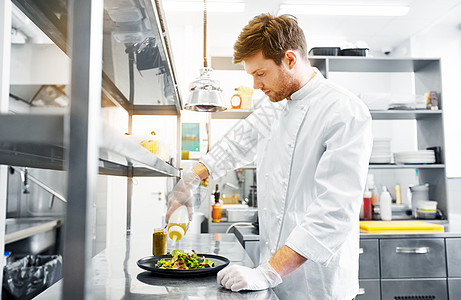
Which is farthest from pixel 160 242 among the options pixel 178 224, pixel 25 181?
pixel 25 181

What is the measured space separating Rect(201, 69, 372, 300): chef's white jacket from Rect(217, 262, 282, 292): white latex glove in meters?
0.11

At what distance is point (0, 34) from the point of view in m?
1.11

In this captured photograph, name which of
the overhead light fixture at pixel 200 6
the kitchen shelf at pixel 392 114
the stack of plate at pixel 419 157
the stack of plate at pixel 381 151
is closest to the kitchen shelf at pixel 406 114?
the kitchen shelf at pixel 392 114

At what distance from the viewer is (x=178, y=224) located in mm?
1476

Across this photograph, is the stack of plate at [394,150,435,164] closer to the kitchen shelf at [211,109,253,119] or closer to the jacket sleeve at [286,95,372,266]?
the kitchen shelf at [211,109,253,119]

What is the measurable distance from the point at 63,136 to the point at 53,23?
0.62 metres

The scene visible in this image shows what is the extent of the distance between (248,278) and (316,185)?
417mm

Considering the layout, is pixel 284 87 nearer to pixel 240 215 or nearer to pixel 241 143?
pixel 241 143

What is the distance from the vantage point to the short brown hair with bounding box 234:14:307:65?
1.43 m

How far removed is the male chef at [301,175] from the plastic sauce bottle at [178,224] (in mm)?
104

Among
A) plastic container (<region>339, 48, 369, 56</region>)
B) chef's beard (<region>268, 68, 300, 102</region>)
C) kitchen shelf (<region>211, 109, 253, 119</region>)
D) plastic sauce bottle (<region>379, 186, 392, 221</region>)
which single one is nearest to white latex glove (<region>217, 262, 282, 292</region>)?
chef's beard (<region>268, 68, 300, 102</region>)

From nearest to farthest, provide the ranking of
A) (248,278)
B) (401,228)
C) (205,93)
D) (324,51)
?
1. (248,278)
2. (205,93)
3. (401,228)
4. (324,51)

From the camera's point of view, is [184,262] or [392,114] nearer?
[184,262]

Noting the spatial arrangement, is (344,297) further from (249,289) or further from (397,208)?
(397,208)
